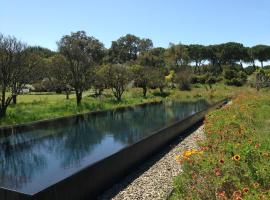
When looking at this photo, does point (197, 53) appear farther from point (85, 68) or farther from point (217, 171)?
point (217, 171)

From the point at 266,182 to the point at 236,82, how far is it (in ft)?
171

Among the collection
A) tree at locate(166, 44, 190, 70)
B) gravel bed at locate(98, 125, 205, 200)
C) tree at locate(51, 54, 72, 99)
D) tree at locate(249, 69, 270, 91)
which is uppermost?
tree at locate(166, 44, 190, 70)

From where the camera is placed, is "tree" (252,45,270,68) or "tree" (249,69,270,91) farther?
"tree" (252,45,270,68)

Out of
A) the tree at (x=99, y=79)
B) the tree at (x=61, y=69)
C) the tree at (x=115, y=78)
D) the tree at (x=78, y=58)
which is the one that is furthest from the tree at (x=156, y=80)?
the tree at (x=61, y=69)

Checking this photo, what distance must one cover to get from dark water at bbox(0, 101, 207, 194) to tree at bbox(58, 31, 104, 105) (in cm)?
920

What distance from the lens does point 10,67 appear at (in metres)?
19.5

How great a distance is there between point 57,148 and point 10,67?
9.21m

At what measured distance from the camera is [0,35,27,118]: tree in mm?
19031

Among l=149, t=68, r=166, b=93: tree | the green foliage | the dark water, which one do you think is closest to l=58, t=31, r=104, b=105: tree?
the dark water

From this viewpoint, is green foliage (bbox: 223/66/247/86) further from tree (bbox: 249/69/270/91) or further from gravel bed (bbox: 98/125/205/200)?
gravel bed (bbox: 98/125/205/200)

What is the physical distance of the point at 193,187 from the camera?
5.32m

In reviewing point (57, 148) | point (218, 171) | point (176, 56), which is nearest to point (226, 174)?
point (218, 171)

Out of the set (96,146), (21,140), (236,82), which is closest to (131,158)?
(96,146)

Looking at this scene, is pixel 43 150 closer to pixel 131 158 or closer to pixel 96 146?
pixel 96 146
